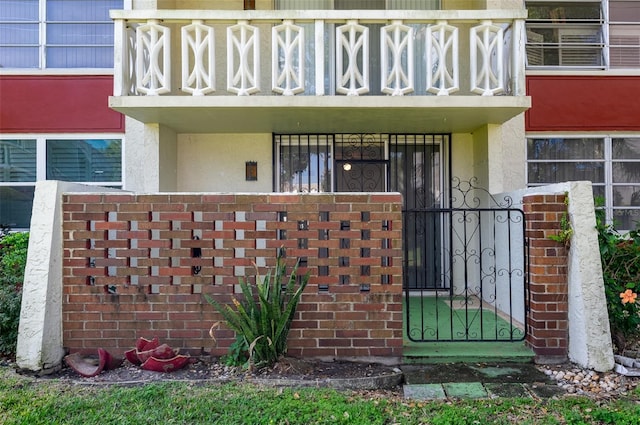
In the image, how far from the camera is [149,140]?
6410mm

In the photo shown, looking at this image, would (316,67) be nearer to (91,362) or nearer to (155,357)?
(155,357)

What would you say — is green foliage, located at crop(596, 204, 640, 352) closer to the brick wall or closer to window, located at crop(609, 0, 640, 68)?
the brick wall

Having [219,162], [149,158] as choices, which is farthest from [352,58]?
[149,158]

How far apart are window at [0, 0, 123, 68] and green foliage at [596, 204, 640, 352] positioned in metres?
7.59

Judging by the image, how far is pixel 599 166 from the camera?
732cm

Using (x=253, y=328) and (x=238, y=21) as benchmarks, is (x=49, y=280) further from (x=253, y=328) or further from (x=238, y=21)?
(x=238, y=21)

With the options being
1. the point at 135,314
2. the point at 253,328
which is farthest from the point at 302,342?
the point at 135,314

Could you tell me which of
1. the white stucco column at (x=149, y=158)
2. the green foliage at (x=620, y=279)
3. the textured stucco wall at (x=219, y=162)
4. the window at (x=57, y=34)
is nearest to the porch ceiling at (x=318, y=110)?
the white stucco column at (x=149, y=158)

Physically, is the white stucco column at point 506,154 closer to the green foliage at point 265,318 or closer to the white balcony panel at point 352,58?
the white balcony panel at point 352,58

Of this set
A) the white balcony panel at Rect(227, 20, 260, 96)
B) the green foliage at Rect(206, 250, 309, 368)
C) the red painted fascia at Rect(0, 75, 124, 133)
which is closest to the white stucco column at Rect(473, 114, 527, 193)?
the white balcony panel at Rect(227, 20, 260, 96)

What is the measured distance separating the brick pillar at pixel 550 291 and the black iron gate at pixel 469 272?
0.28 meters

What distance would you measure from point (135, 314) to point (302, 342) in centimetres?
170

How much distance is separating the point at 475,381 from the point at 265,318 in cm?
201

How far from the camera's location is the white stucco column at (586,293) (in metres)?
4.04
